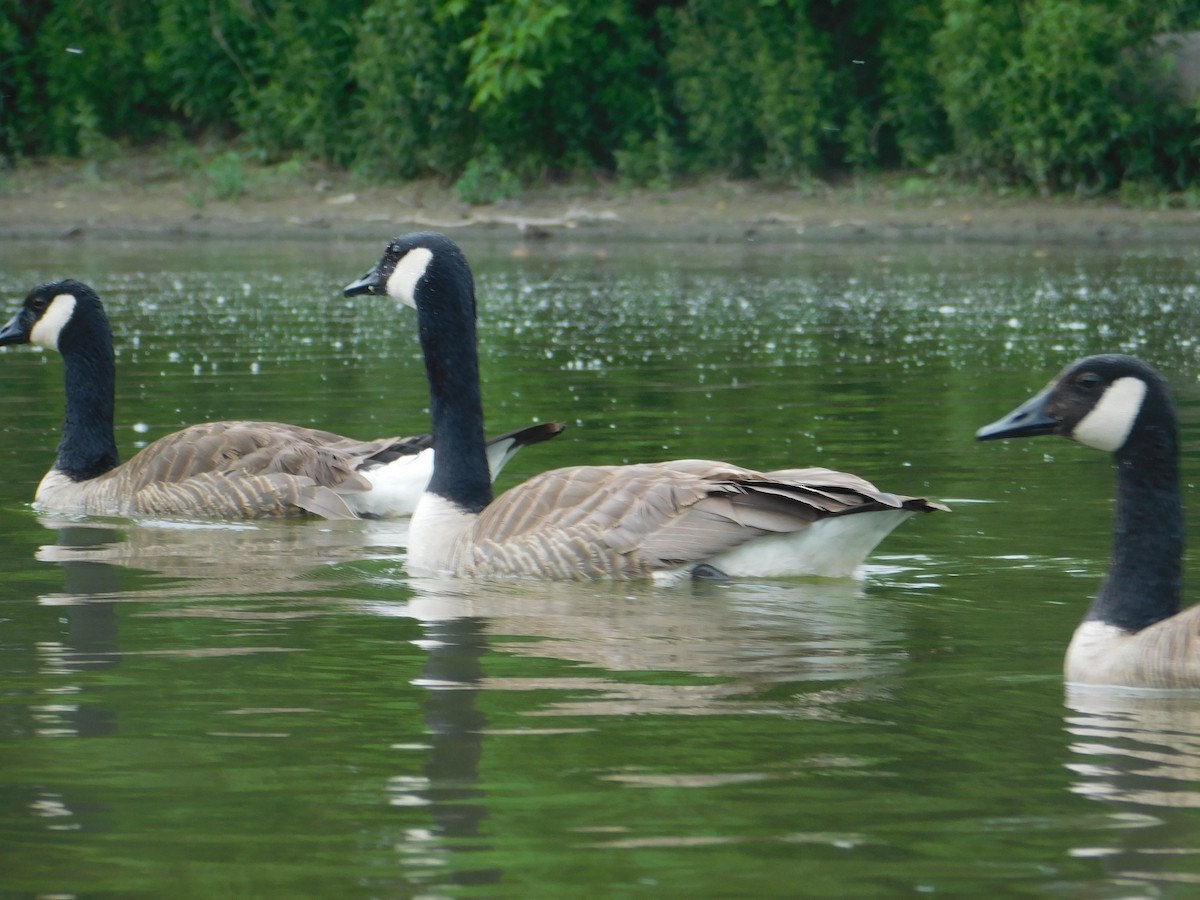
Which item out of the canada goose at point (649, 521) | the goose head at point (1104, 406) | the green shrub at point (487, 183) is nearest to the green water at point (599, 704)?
the canada goose at point (649, 521)

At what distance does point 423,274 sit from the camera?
8688mm

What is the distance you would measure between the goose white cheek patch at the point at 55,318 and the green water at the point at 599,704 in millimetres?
802

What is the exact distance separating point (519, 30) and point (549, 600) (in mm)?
24624

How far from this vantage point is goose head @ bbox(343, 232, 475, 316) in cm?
866

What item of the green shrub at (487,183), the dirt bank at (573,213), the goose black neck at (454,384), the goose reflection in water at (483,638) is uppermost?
the green shrub at (487,183)

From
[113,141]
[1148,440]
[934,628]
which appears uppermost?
[113,141]

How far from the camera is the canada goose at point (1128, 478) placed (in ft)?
19.3

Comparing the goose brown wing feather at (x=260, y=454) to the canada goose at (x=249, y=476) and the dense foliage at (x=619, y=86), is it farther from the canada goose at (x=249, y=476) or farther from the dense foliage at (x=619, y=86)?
the dense foliage at (x=619, y=86)

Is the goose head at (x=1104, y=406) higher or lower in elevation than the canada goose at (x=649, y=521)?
higher

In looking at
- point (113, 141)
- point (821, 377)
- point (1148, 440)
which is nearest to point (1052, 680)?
point (1148, 440)

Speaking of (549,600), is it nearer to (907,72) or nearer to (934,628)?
(934,628)

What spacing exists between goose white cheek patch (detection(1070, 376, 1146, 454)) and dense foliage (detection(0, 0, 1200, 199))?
23.2 meters

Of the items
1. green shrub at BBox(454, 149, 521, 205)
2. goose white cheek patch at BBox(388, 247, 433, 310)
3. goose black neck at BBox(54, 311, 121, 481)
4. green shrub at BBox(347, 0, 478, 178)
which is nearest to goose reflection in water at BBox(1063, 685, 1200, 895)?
goose white cheek patch at BBox(388, 247, 433, 310)

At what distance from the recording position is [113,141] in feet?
121
